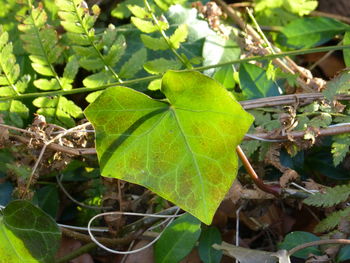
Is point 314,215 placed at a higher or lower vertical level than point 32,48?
lower

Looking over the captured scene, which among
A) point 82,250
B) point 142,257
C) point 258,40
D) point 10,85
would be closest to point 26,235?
point 82,250

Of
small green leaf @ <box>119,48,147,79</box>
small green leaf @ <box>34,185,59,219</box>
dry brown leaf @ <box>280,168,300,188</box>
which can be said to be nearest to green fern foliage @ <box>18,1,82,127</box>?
small green leaf @ <box>119,48,147,79</box>

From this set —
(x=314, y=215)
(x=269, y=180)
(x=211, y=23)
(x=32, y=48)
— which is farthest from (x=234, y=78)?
(x=32, y=48)

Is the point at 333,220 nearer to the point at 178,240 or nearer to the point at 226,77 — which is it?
the point at 178,240

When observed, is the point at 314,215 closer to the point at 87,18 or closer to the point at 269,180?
the point at 269,180

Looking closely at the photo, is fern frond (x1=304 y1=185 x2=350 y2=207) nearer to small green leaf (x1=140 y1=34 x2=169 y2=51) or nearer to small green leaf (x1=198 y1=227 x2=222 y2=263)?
small green leaf (x1=198 y1=227 x2=222 y2=263)

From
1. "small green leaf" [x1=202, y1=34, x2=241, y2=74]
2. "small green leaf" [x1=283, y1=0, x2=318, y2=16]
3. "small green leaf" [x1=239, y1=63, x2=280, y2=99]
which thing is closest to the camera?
"small green leaf" [x1=239, y1=63, x2=280, y2=99]
